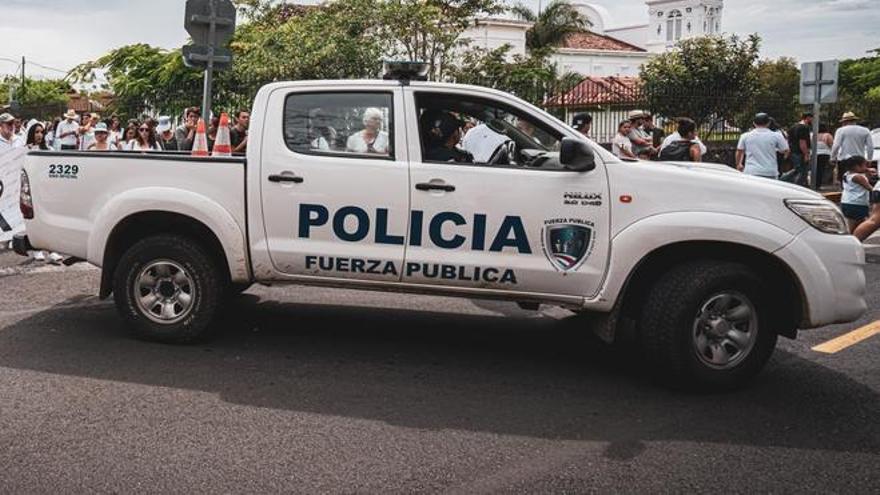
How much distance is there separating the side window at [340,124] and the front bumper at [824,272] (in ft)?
8.42

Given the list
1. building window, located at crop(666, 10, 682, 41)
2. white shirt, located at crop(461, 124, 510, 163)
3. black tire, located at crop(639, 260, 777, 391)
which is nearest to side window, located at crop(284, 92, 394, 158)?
white shirt, located at crop(461, 124, 510, 163)

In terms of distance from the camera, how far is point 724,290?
210 inches

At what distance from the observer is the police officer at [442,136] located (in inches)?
227

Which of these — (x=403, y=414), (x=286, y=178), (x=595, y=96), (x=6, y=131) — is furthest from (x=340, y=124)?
(x=595, y=96)

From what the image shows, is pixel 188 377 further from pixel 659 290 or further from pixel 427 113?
pixel 659 290

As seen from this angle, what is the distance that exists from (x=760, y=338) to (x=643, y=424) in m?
1.13

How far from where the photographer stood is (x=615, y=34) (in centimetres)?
10950

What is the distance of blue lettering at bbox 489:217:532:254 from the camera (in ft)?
17.9

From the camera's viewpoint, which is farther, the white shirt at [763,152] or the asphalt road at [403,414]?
the white shirt at [763,152]

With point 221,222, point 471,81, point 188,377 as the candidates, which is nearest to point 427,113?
point 221,222

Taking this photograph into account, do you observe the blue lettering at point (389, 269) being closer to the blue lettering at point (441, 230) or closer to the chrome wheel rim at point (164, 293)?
the blue lettering at point (441, 230)

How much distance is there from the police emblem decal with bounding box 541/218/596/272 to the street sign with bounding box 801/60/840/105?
14411 mm

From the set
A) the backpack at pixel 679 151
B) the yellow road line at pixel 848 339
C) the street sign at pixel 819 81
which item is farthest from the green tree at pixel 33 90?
the yellow road line at pixel 848 339

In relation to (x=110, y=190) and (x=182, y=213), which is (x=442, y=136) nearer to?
(x=182, y=213)
